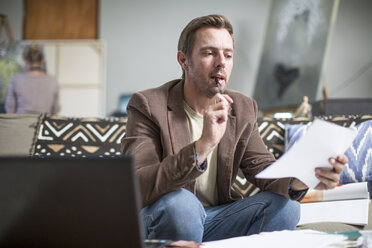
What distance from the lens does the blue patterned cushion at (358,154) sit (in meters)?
1.60

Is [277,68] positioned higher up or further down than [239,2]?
further down

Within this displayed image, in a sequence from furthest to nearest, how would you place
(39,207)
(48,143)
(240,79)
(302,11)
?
1. (240,79)
2. (302,11)
3. (48,143)
4. (39,207)

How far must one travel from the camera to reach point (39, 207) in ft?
1.88

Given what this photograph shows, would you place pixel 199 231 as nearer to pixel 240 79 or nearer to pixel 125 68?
pixel 240 79

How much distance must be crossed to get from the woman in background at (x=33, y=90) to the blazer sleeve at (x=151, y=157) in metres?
2.47

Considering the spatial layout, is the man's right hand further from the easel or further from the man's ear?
the easel

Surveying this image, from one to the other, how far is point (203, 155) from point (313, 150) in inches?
10.6

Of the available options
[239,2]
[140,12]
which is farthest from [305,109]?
[140,12]

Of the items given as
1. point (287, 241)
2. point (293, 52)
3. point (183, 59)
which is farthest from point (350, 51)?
point (287, 241)

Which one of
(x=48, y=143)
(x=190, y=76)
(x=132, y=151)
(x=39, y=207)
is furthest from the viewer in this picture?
(x=48, y=143)

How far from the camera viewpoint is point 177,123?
1265 mm

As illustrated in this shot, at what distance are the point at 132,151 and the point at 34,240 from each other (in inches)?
24.2

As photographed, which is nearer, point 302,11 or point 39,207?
point 39,207

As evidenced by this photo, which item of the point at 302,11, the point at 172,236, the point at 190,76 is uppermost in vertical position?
the point at 302,11
